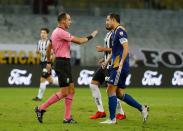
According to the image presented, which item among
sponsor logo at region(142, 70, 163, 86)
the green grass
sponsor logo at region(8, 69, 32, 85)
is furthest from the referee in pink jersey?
sponsor logo at region(142, 70, 163, 86)

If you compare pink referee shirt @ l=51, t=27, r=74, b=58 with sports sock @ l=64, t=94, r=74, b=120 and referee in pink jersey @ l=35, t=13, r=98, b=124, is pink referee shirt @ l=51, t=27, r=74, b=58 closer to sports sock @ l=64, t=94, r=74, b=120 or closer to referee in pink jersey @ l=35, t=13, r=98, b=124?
referee in pink jersey @ l=35, t=13, r=98, b=124

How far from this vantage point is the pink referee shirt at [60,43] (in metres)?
15.2

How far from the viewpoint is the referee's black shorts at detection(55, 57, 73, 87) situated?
15.3 meters

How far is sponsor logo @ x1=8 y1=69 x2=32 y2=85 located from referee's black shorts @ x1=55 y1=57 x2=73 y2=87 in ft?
56.5

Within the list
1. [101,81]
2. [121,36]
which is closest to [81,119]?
[101,81]

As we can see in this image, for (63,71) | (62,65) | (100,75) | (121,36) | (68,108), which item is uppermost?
(121,36)

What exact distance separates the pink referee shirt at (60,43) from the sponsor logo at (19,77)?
1724 centimetres

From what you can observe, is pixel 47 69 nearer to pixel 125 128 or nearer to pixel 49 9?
pixel 125 128

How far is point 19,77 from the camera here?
3253cm

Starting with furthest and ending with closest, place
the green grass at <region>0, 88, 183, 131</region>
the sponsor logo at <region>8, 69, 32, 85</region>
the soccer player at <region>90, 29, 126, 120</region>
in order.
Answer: the sponsor logo at <region>8, 69, 32, 85</region>
the soccer player at <region>90, 29, 126, 120</region>
the green grass at <region>0, 88, 183, 131</region>

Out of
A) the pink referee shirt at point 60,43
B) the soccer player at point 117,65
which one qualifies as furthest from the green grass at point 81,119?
the pink referee shirt at point 60,43

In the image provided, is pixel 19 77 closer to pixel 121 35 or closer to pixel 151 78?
pixel 151 78

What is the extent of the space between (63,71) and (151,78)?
20.0 meters

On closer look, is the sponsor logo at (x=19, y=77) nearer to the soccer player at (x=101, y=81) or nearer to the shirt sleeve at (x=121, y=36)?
the soccer player at (x=101, y=81)
